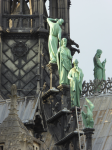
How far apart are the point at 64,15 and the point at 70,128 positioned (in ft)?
32.6

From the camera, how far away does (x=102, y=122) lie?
42.4 meters

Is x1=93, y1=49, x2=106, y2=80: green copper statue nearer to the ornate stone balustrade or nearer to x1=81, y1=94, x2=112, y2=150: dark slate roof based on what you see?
x1=81, y1=94, x2=112, y2=150: dark slate roof

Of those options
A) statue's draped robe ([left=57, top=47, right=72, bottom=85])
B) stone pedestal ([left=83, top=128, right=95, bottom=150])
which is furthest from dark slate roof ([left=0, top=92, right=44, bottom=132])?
stone pedestal ([left=83, top=128, right=95, bottom=150])

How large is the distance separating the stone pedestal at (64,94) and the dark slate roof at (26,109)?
2633 mm

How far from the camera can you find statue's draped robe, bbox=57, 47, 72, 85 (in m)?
36.1

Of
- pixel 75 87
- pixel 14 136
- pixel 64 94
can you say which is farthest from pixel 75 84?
pixel 14 136

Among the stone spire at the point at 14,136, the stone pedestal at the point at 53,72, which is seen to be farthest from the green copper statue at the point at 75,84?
the stone spire at the point at 14,136

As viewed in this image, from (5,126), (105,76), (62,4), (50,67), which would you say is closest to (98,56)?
(105,76)

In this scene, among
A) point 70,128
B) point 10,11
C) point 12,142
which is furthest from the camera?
point 10,11

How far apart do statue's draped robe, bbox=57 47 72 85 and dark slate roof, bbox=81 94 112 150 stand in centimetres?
604

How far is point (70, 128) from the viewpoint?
35.3m

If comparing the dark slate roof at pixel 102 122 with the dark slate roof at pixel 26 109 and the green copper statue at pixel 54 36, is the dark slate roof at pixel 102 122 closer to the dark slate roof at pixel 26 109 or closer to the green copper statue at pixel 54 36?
the green copper statue at pixel 54 36

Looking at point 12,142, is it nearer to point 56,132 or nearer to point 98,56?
point 56,132

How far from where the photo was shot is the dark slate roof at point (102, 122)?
134ft
